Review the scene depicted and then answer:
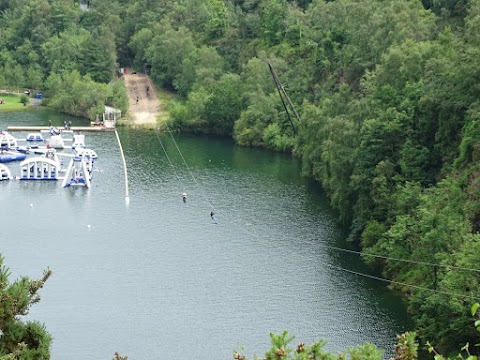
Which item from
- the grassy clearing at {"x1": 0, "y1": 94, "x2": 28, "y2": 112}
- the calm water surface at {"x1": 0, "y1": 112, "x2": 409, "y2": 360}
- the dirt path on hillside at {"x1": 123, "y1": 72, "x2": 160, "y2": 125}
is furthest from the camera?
the grassy clearing at {"x1": 0, "y1": 94, "x2": 28, "y2": 112}

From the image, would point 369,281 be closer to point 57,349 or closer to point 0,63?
point 57,349

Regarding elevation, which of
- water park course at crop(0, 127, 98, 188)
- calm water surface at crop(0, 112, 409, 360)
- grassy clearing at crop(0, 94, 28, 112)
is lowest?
calm water surface at crop(0, 112, 409, 360)

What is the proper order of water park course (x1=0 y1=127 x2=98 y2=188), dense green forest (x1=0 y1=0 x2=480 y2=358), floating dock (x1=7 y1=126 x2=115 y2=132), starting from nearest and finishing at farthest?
1. dense green forest (x1=0 y1=0 x2=480 y2=358)
2. water park course (x1=0 y1=127 x2=98 y2=188)
3. floating dock (x1=7 y1=126 x2=115 y2=132)

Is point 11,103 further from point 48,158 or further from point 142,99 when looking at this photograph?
point 48,158

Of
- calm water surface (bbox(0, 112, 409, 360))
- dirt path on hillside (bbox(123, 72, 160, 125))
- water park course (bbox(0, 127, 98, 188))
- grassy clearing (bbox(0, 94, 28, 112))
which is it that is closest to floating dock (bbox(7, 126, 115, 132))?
water park course (bbox(0, 127, 98, 188))

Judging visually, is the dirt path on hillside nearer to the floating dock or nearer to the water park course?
the floating dock

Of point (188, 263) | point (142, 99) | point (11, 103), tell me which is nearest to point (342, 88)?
point (188, 263)

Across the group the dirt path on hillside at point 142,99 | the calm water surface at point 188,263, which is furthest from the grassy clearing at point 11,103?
the calm water surface at point 188,263
